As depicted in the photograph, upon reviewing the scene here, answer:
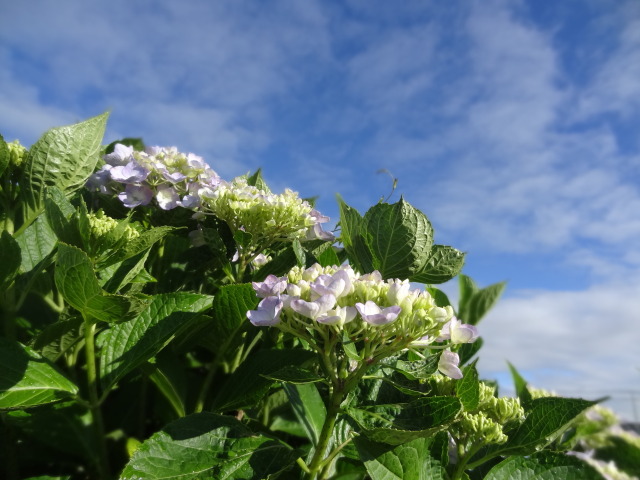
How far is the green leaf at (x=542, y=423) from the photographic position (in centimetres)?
123

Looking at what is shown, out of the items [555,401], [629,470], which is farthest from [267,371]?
[629,470]

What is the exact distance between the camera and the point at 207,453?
110 centimetres

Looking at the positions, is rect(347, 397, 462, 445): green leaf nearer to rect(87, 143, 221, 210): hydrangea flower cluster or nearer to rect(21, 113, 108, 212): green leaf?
rect(87, 143, 221, 210): hydrangea flower cluster

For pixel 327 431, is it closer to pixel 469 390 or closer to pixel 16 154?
pixel 469 390

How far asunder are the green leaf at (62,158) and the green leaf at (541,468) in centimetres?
126

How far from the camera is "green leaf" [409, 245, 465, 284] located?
1.47m

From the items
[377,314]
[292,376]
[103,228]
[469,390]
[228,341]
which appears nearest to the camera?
[377,314]

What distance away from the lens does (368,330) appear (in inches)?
40.8

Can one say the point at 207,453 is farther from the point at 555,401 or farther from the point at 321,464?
the point at 555,401

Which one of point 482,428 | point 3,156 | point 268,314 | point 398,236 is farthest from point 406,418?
point 3,156

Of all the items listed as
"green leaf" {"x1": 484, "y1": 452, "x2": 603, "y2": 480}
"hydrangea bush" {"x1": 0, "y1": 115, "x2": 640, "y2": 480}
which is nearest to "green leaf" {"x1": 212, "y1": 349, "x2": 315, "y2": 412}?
"hydrangea bush" {"x1": 0, "y1": 115, "x2": 640, "y2": 480}

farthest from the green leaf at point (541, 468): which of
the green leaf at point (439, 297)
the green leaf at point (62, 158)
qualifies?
the green leaf at point (62, 158)

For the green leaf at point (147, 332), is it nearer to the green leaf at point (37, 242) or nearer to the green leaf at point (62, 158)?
the green leaf at point (37, 242)

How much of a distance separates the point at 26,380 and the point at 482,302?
1.41 m
